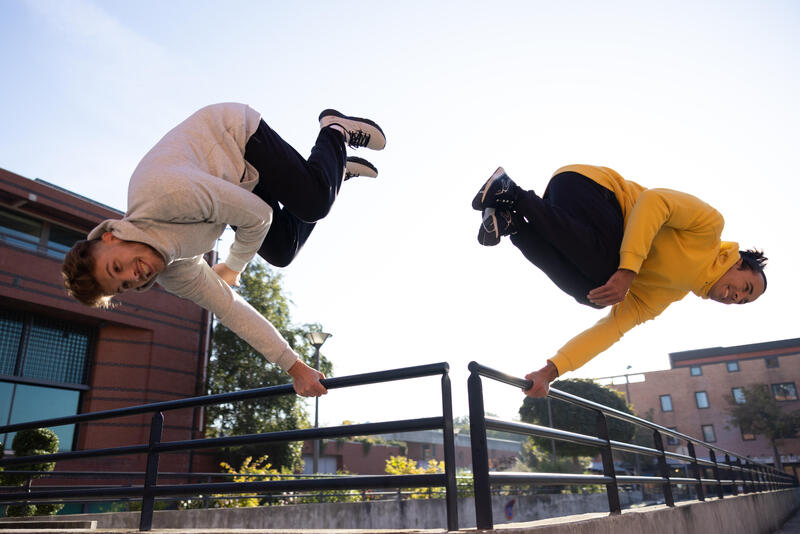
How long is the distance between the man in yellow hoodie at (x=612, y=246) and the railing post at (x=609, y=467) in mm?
621

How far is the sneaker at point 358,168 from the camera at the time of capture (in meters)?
3.43

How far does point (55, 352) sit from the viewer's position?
15.1 metres

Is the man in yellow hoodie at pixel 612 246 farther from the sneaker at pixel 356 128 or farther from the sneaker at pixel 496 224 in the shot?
the sneaker at pixel 356 128

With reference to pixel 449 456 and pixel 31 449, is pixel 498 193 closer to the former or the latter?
pixel 449 456

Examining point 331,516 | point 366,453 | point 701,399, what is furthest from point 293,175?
point 701,399

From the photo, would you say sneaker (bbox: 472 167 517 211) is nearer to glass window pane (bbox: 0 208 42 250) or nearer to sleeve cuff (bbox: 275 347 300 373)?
sleeve cuff (bbox: 275 347 300 373)

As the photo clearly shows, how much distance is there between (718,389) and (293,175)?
49738 millimetres

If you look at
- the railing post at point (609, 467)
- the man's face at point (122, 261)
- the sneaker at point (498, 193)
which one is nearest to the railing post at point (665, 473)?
the railing post at point (609, 467)

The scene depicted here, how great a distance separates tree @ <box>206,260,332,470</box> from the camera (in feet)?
62.3

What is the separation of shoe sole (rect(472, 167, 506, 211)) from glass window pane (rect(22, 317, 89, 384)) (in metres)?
15.3

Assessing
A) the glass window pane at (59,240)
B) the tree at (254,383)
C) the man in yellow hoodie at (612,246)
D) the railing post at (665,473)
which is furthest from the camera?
the tree at (254,383)

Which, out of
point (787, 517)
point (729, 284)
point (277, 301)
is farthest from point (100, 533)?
point (277, 301)

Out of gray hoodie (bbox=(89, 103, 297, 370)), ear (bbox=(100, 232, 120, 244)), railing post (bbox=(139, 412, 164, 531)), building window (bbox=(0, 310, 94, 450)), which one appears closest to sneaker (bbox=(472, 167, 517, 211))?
gray hoodie (bbox=(89, 103, 297, 370))

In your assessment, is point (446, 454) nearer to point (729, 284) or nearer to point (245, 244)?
point (245, 244)
